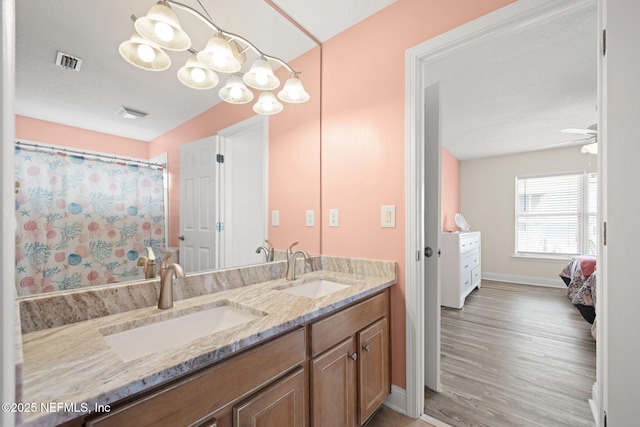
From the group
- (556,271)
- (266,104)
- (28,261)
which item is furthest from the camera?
(556,271)

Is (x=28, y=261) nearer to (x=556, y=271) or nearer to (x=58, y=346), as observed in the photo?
(x=58, y=346)

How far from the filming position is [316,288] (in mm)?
1711

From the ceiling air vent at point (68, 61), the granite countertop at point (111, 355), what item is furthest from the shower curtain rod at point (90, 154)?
the granite countertop at point (111, 355)

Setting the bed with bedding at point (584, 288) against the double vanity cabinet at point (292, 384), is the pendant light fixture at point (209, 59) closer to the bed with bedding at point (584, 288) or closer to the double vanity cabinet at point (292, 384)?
the double vanity cabinet at point (292, 384)

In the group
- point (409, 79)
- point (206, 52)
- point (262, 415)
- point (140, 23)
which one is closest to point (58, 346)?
point (262, 415)

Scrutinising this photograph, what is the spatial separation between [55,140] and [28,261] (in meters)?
0.39

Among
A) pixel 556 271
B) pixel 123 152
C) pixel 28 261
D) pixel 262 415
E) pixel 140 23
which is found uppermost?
pixel 140 23

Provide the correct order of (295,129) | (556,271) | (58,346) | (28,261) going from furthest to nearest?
(556,271) < (295,129) < (28,261) < (58,346)

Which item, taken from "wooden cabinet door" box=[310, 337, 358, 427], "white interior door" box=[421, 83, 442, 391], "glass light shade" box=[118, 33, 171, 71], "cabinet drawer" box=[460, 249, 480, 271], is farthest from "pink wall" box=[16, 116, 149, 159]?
"cabinet drawer" box=[460, 249, 480, 271]

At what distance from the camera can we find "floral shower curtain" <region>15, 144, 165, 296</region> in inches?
33.4

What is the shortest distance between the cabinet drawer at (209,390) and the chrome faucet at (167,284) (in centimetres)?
44

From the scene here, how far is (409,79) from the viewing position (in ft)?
5.18

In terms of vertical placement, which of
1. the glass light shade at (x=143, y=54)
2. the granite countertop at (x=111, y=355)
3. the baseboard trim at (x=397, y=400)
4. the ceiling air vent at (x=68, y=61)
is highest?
the glass light shade at (x=143, y=54)

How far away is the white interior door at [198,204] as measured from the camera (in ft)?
4.12
